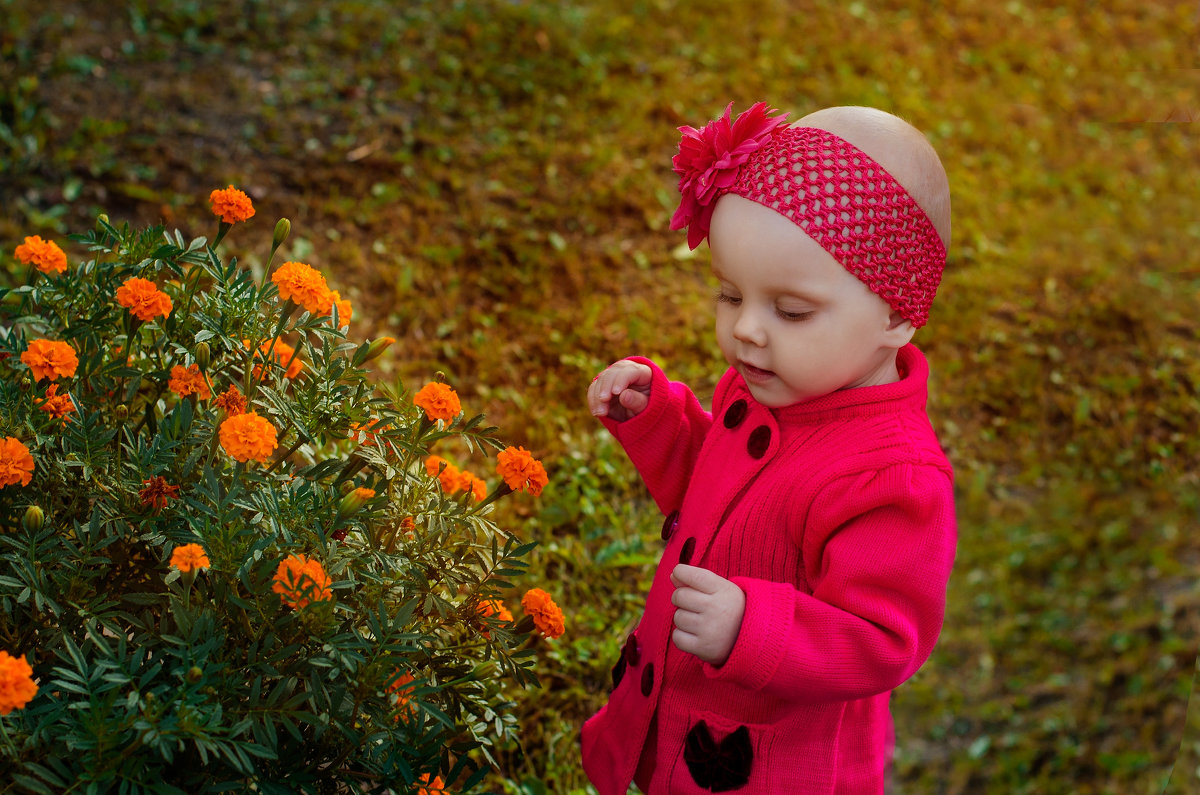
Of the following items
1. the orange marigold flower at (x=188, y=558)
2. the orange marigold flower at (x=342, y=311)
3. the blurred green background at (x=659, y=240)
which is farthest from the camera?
the blurred green background at (x=659, y=240)

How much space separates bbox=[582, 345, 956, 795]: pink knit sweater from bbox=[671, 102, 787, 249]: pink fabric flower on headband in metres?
0.37

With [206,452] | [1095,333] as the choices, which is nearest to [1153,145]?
[1095,333]

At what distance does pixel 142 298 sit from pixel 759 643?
1138 millimetres

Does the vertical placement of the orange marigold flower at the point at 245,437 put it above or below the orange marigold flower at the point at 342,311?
below

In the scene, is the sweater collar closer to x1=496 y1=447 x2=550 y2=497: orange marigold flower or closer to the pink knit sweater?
the pink knit sweater

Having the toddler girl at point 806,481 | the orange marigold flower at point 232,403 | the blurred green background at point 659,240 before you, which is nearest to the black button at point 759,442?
the toddler girl at point 806,481

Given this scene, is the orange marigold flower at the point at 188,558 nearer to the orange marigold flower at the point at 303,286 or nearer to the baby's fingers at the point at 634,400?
the orange marigold flower at the point at 303,286

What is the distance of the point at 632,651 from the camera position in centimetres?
192

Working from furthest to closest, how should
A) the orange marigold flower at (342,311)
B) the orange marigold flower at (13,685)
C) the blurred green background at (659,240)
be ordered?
the blurred green background at (659,240) → the orange marigold flower at (342,311) → the orange marigold flower at (13,685)

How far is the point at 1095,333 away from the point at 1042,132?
187 centimetres

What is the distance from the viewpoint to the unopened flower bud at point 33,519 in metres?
1.55

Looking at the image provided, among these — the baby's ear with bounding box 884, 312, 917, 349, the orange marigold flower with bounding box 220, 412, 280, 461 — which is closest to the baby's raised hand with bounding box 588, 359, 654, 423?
the baby's ear with bounding box 884, 312, 917, 349

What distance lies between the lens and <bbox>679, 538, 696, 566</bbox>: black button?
1.76 meters

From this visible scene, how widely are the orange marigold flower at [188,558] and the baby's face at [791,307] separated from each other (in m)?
0.86
